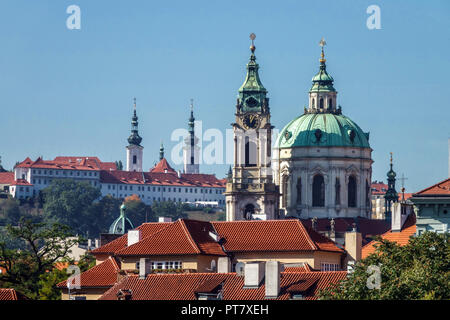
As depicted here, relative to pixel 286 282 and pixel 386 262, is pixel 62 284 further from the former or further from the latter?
pixel 386 262

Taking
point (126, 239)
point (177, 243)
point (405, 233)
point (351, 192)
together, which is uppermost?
point (351, 192)

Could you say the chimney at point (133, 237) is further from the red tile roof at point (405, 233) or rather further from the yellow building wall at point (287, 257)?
the red tile roof at point (405, 233)

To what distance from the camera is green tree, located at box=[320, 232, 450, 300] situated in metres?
55.1

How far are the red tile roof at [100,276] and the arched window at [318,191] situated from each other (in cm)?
9711

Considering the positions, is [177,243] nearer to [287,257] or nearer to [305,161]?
[287,257]

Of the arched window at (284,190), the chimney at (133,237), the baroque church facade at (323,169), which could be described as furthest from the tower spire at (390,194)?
the chimney at (133,237)

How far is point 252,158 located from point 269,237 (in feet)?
301

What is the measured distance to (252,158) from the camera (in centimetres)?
18375

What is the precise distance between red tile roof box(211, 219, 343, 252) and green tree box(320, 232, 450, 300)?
2021 centimetres

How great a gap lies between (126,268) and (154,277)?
44.6ft

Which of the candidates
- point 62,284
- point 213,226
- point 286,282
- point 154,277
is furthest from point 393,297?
point 213,226

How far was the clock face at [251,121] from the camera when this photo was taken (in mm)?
183750

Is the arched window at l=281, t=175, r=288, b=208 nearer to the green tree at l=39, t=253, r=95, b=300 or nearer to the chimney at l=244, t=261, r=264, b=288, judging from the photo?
the green tree at l=39, t=253, r=95, b=300

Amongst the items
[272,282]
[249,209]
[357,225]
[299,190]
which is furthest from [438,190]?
[299,190]
